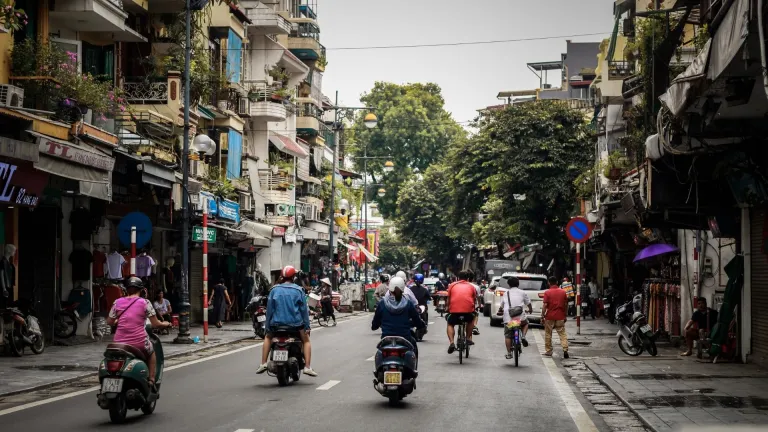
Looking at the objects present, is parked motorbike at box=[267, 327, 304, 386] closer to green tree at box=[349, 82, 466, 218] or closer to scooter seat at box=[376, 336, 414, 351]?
scooter seat at box=[376, 336, 414, 351]

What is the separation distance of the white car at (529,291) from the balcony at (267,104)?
13207 millimetres

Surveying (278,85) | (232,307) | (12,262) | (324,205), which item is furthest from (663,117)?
(324,205)

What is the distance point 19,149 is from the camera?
1961 centimetres

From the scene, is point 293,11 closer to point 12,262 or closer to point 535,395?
point 12,262

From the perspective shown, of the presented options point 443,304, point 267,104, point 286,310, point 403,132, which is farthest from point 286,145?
point 403,132

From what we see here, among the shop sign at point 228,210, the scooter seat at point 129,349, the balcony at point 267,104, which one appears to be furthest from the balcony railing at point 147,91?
the scooter seat at point 129,349

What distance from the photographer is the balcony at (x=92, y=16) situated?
25531mm

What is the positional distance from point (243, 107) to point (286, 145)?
7.79 meters

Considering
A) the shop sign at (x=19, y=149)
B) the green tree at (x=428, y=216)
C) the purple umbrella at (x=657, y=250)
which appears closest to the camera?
the shop sign at (x=19, y=149)

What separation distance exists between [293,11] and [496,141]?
13.4 metres

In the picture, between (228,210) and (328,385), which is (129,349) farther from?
(228,210)

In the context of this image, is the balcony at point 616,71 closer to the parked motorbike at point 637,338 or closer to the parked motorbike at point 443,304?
the parked motorbike at point 443,304

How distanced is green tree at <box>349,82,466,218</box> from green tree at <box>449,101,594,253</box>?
115 feet

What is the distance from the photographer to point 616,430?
1219cm
